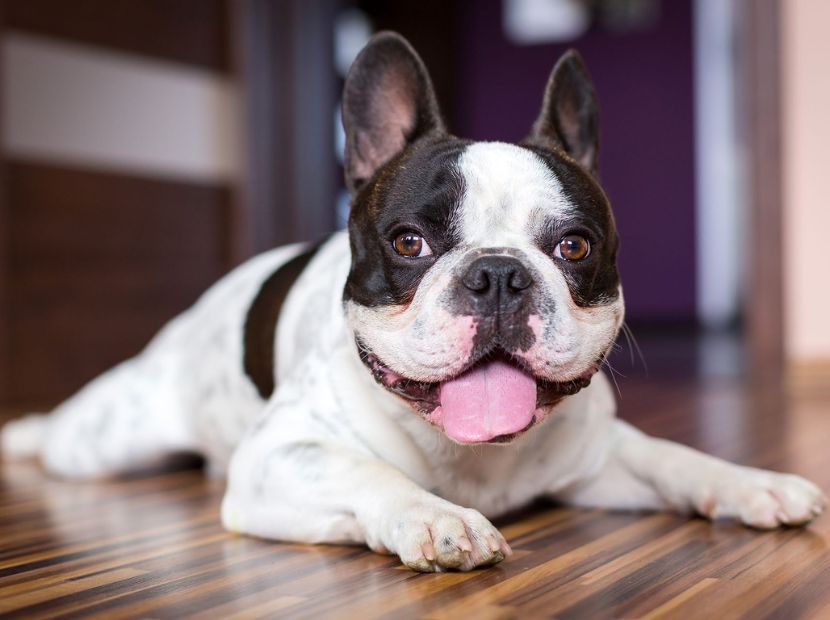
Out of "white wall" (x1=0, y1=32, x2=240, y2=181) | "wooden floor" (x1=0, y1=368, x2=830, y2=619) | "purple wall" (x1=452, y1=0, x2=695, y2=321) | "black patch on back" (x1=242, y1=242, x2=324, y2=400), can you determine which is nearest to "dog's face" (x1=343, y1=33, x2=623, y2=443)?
"wooden floor" (x1=0, y1=368, x2=830, y2=619)

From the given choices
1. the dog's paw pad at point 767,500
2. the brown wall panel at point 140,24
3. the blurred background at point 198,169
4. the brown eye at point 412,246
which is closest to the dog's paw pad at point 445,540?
the brown eye at point 412,246

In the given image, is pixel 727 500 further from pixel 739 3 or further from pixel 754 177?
pixel 739 3

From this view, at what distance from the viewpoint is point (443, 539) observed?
174cm

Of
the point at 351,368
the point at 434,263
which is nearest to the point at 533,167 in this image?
the point at 434,263

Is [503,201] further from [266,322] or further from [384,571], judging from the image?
[266,322]

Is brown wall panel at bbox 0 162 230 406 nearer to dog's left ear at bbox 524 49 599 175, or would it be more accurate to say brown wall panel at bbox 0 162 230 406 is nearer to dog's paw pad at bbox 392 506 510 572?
dog's left ear at bbox 524 49 599 175

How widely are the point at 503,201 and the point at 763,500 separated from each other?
30.8 inches

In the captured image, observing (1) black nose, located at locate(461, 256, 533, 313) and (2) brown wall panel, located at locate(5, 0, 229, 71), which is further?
(2) brown wall panel, located at locate(5, 0, 229, 71)

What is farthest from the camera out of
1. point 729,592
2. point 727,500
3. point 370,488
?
point 727,500

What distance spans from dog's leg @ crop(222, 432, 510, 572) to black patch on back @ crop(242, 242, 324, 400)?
426 millimetres

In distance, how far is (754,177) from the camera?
539 centimetres

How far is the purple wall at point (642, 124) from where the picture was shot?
1213 centimetres

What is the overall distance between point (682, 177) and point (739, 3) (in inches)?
271

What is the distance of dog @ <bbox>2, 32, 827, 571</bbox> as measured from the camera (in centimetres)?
181
